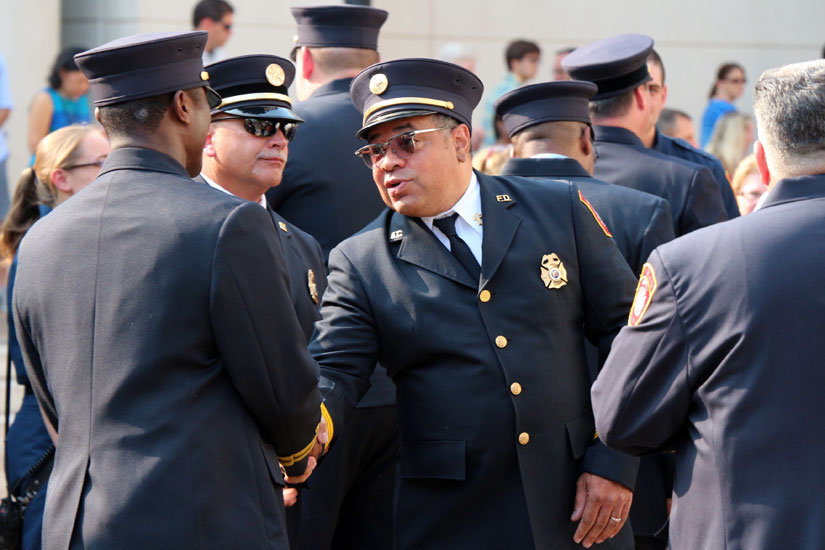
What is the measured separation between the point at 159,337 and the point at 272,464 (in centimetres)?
48

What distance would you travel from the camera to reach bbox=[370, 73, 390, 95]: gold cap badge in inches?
150

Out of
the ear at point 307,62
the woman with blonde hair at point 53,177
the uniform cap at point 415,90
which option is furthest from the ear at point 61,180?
the uniform cap at point 415,90

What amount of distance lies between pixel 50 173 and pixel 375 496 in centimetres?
179

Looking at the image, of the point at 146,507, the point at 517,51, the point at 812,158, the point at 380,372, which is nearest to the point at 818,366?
the point at 812,158

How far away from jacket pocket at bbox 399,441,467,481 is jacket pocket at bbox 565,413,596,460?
32 centimetres

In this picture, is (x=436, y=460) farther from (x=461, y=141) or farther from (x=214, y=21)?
(x=214, y=21)

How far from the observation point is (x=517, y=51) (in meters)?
11.1

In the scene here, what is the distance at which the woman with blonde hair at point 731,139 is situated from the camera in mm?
8688

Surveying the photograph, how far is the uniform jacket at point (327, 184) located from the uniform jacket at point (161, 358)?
1.90m

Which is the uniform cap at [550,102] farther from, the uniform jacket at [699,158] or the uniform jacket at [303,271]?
the uniform jacket at [699,158]

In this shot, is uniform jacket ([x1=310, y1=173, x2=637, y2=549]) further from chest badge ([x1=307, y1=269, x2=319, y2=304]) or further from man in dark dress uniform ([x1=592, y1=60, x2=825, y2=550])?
man in dark dress uniform ([x1=592, y1=60, x2=825, y2=550])

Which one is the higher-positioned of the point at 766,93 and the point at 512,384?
the point at 766,93

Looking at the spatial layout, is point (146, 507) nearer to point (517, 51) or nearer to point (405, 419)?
point (405, 419)

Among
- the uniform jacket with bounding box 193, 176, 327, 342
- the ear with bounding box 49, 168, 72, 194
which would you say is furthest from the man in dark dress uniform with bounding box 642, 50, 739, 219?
the ear with bounding box 49, 168, 72, 194
